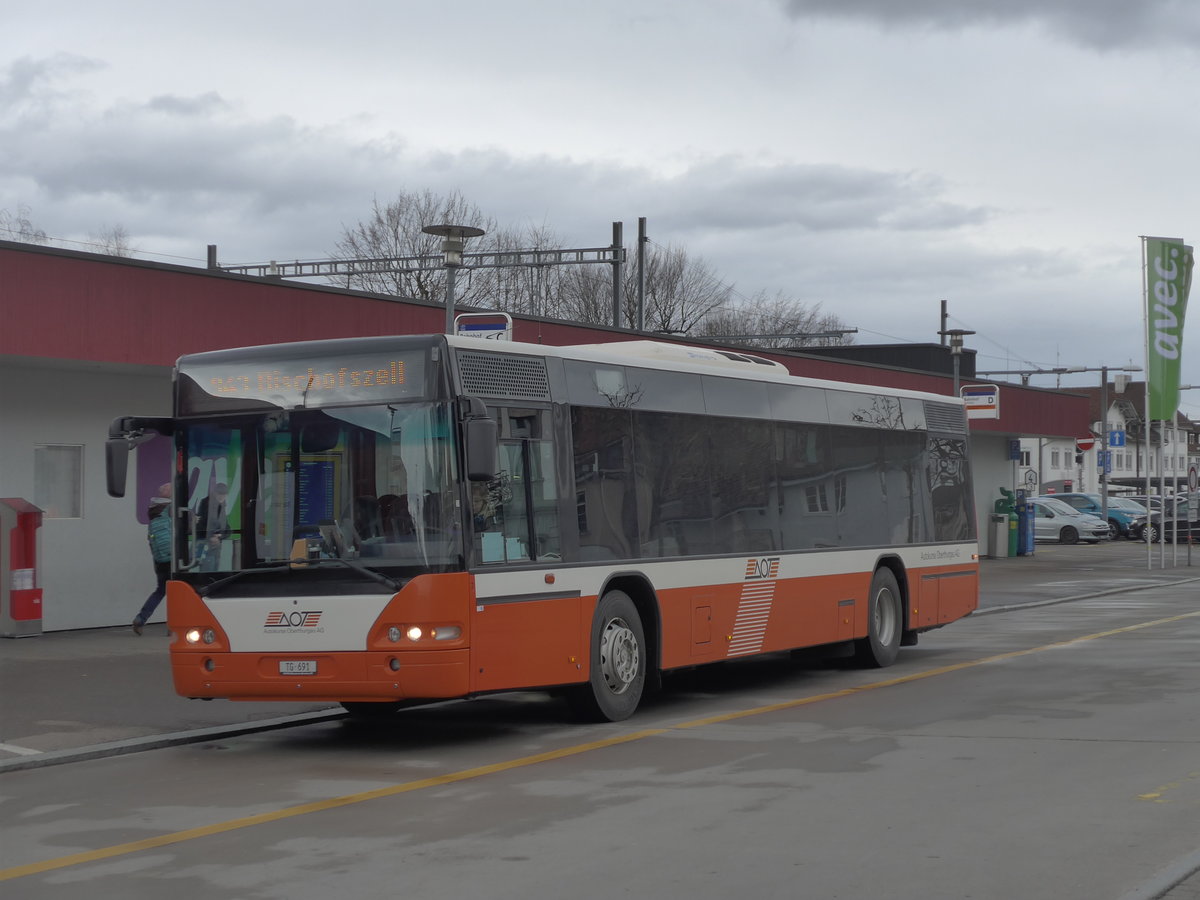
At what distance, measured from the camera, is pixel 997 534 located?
42531 millimetres

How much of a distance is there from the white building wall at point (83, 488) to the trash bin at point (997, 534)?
89.6 ft

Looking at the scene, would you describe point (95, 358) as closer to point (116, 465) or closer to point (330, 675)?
point (116, 465)

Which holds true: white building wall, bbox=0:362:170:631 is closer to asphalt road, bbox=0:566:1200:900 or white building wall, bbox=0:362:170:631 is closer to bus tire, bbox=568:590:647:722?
asphalt road, bbox=0:566:1200:900

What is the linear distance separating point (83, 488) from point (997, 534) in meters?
28.7

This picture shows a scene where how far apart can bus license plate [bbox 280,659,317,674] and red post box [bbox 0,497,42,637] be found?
26.7 ft

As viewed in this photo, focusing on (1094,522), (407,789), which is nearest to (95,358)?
(407,789)

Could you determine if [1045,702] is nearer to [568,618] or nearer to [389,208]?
[568,618]

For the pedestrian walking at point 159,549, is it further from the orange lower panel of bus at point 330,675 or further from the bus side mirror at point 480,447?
the bus side mirror at point 480,447

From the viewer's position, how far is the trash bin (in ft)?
139

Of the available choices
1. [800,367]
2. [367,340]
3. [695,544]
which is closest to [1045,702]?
[695,544]

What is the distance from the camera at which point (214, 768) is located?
10.2m

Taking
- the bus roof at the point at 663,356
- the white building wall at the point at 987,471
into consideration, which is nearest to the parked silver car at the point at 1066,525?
the white building wall at the point at 987,471

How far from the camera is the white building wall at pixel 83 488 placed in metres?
18.6

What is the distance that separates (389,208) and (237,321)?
3628cm
